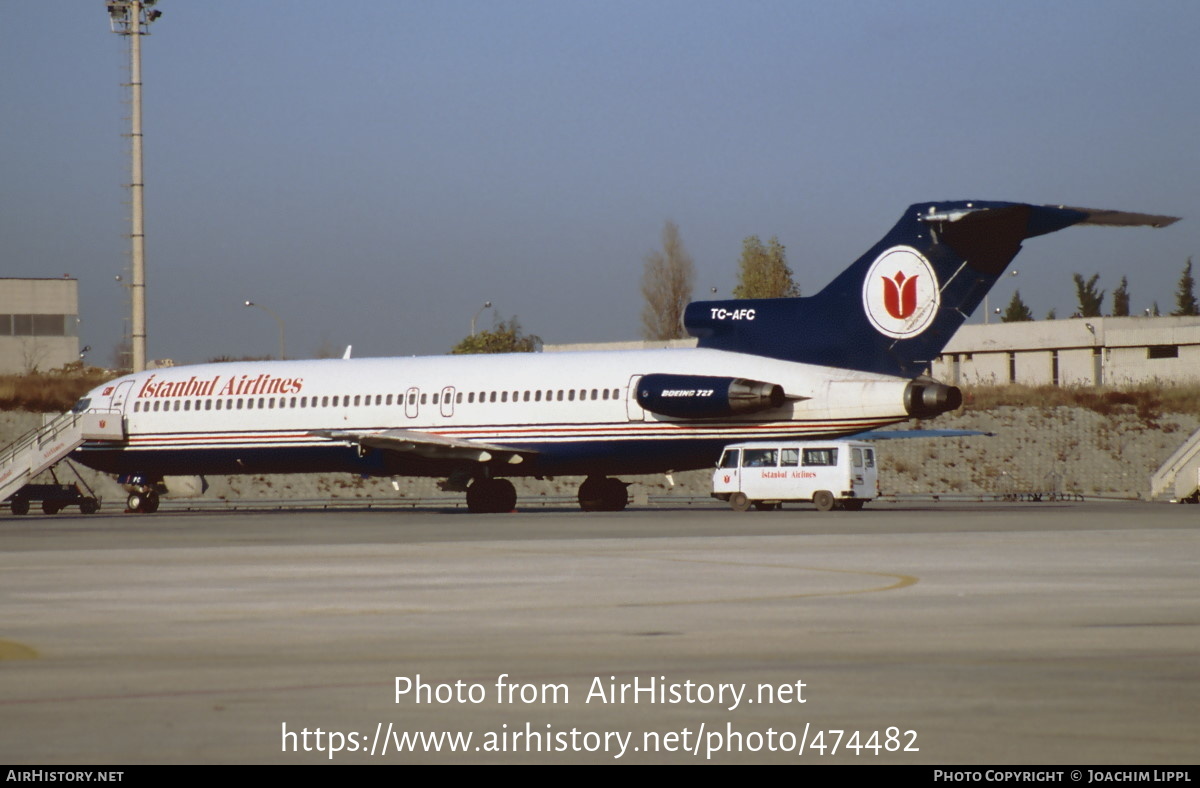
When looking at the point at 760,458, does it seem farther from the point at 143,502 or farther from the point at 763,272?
the point at 763,272

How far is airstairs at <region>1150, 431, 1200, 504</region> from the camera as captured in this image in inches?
1672

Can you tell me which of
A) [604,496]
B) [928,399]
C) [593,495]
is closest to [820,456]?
[928,399]

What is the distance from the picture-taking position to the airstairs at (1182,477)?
42.5m

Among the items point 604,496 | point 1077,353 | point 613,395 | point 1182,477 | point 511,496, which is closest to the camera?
point 613,395

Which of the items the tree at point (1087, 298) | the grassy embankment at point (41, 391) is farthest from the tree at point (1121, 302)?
the grassy embankment at point (41, 391)

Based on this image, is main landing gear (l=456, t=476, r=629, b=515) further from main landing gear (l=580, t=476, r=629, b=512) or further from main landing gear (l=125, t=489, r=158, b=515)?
main landing gear (l=125, t=489, r=158, b=515)

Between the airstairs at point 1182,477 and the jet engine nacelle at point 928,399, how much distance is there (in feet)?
32.8

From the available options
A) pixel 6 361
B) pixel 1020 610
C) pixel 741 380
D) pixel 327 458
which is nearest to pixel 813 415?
pixel 741 380

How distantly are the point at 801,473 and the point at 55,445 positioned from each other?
818 inches

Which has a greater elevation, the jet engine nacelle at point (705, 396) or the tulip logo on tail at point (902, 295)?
the tulip logo on tail at point (902, 295)

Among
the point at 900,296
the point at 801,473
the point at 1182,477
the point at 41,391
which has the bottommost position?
the point at 1182,477

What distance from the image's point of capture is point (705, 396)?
1455 inches

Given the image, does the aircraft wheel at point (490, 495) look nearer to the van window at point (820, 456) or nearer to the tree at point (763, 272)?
the van window at point (820, 456)

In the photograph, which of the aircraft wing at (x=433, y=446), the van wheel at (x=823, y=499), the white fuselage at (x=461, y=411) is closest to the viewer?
the white fuselage at (x=461, y=411)
